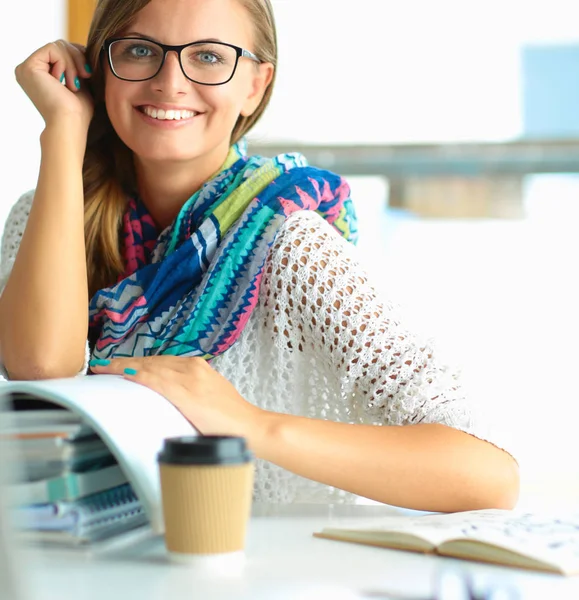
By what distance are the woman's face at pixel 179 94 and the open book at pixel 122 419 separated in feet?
2.11

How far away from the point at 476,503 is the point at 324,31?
10.3 feet

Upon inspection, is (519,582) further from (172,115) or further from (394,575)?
(172,115)

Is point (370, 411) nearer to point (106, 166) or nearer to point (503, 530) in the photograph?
point (503, 530)

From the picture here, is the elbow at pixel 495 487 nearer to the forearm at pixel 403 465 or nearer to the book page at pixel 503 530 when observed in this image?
the forearm at pixel 403 465

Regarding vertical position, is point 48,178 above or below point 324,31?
below

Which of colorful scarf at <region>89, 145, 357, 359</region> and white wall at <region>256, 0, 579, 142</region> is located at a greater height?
white wall at <region>256, 0, 579, 142</region>

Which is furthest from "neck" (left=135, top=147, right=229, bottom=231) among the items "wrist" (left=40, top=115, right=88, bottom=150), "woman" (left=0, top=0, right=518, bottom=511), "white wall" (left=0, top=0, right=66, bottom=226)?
"white wall" (left=0, top=0, right=66, bottom=226)

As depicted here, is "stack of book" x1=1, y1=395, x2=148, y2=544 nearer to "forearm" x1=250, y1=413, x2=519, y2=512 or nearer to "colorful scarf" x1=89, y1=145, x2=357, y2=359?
"forearm" x1=250, y1=413, x2=519, y2=512

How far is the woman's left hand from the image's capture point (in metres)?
0.96

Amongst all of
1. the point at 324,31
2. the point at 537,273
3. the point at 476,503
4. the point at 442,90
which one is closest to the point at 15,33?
the point at 324,31

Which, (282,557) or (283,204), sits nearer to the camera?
(282,557)

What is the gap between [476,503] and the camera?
1106mm

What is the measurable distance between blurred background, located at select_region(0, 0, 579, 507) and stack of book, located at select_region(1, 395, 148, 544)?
303 centimetres

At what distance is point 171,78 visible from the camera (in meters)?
1.41
